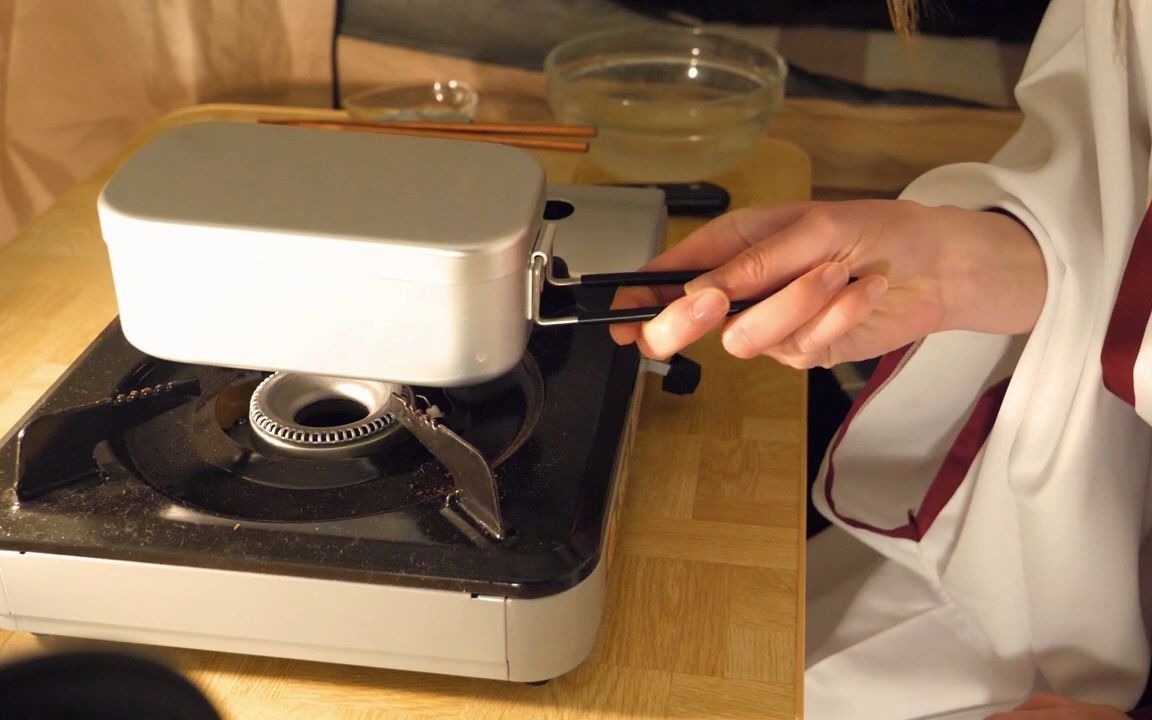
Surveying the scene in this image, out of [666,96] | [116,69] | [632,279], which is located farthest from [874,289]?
[116,69]

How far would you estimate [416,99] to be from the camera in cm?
110

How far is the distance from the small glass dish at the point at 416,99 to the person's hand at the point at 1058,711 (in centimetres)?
68

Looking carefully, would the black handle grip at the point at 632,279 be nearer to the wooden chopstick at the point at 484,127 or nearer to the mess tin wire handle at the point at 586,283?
the mess tin wire handle at the point at 586,283

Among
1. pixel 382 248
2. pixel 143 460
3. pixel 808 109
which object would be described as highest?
→ pixel 382 248

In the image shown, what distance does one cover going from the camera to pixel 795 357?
59 centimetres

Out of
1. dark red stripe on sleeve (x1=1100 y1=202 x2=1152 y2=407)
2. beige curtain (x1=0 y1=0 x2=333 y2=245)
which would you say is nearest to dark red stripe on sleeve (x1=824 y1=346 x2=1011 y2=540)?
dark red stripe on sleeve (x1=1100 y1=202 x2=1152 y2=407)

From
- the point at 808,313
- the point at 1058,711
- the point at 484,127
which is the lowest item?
the point at 1058,711

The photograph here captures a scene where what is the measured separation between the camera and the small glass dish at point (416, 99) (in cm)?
107

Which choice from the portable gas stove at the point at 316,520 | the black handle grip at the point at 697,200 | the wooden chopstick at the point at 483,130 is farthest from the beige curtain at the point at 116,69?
the portable gas stove at the point at 316,520

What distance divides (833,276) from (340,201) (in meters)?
0.23

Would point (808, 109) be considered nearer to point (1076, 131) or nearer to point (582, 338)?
point (1076, 131)

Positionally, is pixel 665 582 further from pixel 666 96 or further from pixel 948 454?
pixel 666 96

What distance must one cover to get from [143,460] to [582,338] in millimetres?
241

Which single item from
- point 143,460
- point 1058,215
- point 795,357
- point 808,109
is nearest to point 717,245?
point 795,357
